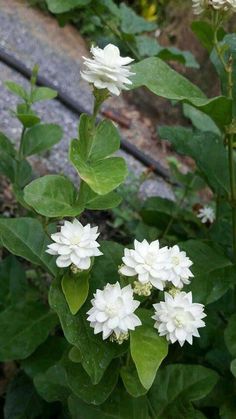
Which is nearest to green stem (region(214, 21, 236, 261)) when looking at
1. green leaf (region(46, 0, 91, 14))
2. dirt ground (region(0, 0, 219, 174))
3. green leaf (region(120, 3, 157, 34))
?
green leaf (region(46, 0, 91, 14))

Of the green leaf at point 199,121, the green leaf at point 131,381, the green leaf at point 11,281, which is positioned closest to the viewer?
the green leaf at point 131,381

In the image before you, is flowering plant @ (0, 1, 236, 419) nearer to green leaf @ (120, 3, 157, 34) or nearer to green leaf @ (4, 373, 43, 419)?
green leaf @ (4, 373, 43, 419)

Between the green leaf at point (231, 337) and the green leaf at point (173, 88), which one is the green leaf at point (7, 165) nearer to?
the green leaf at point (173, 88)

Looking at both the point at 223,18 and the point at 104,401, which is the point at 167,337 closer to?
the point at 104,401

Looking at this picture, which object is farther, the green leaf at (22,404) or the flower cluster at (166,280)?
the green leaf at (22,404)

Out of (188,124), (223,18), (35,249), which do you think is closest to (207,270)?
(35,249)

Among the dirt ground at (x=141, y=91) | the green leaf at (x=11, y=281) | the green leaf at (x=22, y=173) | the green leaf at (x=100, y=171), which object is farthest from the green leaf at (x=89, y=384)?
the dirt ground at (x=141, y=91)
